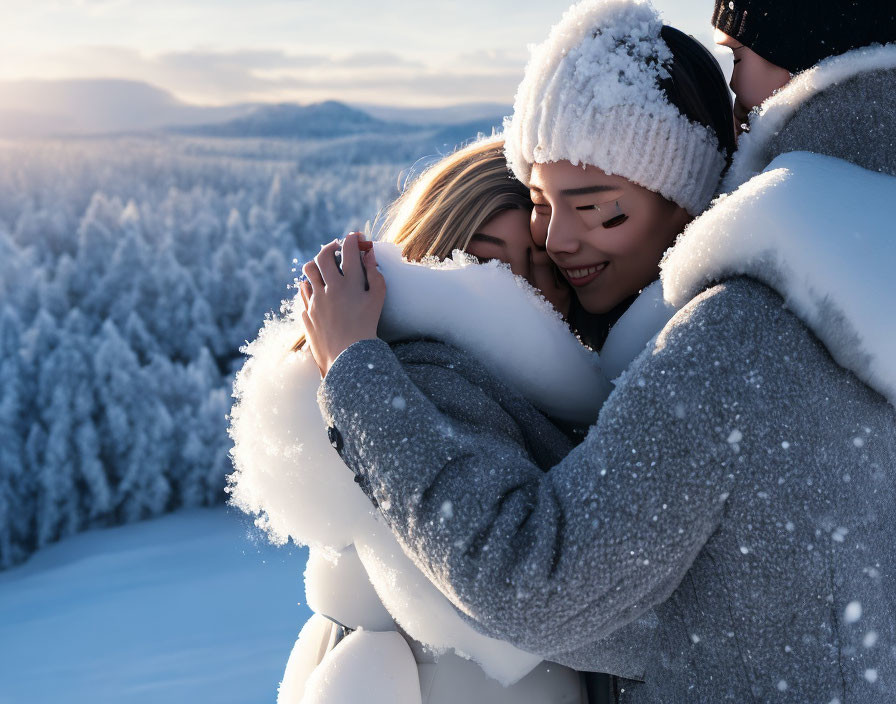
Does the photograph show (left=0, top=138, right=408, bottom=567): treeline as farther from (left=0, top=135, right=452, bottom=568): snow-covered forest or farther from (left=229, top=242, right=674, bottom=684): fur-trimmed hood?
(left=229, top=242, right=674, bottom=684): fur-trimmed hood

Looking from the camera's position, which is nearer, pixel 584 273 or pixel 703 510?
pixel 703 510

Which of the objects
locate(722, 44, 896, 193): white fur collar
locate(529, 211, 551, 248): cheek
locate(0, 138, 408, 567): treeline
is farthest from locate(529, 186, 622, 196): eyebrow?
locate(0, 138, 408, 567): treeline

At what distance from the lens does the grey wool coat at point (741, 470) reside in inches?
43.0

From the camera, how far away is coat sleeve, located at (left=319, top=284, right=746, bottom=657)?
3.56 feet

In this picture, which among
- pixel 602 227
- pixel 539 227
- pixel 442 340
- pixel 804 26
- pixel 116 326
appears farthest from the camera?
pixel 116 326

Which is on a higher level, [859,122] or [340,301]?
[859,122]

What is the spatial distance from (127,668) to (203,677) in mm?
345

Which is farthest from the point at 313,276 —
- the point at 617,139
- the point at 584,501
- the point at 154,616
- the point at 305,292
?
the point at 154,616

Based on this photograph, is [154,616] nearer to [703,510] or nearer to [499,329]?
[499,329]

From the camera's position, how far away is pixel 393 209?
2229 mm

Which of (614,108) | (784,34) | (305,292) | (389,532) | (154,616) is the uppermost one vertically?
(784,34)

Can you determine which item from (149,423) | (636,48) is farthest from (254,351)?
(149,423)

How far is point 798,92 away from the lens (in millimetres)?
1251

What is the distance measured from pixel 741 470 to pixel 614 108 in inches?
32.2
